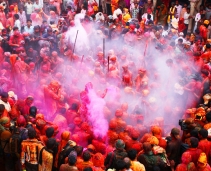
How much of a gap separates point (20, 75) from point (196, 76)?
407 centimetres

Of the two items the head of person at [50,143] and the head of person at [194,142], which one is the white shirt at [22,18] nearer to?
the head of person at [50,143]

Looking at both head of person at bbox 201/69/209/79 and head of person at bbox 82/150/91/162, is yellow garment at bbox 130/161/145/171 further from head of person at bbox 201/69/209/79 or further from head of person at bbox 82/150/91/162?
head of person at bbox 201/69/209/79

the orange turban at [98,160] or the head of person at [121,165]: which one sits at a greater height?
the head of person at [121,165]

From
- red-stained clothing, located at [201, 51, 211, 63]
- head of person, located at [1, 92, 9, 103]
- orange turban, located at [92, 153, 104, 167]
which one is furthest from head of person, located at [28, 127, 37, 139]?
red-stained clothing, located at [201, 51, 211, 63]

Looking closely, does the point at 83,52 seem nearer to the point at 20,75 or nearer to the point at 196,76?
the point at 20,75

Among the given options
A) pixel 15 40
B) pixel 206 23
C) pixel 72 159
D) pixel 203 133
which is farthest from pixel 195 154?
pixel 206 23

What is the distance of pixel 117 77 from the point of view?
351 inches

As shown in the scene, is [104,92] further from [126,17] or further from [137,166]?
[126,17]

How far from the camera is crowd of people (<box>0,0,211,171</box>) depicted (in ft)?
19.0

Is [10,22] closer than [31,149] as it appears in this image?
No

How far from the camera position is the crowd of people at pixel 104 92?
5.80 m

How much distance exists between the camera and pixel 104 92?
7652 millimetres

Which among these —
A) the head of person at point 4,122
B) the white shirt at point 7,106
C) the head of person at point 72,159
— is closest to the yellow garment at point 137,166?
the head of person at point 72,159

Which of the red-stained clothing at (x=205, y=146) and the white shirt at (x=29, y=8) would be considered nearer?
the red-stained clothing at (x=205, y=146)
